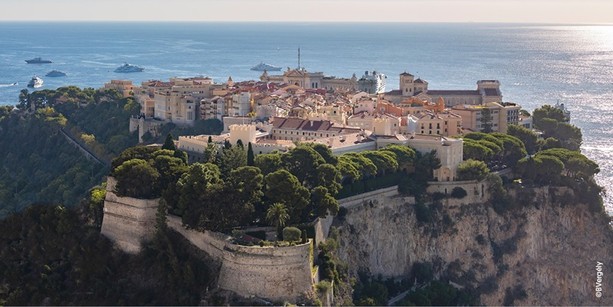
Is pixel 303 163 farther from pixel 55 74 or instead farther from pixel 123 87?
pixel 55 74

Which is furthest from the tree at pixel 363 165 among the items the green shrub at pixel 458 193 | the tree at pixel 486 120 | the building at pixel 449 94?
the building at pixel 449 94

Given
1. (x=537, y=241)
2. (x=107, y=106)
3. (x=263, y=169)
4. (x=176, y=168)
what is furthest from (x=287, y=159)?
(x=107, y=106)

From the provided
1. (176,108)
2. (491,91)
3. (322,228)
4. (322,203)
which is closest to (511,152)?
(322,228)

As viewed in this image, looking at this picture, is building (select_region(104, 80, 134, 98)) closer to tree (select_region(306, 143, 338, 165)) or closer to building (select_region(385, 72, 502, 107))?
building (select_region(385, 72, 502, 107))

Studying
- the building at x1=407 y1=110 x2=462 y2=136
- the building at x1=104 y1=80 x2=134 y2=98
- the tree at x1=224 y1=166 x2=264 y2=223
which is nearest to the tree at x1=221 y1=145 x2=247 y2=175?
the tree at x1=224 y1=166 x2=264 y2=223

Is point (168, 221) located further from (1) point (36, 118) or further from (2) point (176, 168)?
(1) point (36, 118)

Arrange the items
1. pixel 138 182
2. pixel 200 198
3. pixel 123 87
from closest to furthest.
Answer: pixel 200 198 < pixel 138 182 < pixel 123 87
